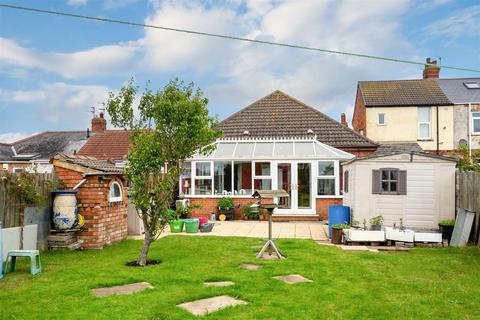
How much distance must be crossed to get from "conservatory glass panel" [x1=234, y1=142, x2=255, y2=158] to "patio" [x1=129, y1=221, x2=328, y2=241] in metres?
3.11

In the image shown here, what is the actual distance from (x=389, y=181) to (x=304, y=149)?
20.6 feet

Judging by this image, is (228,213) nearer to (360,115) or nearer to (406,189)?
(406,189)

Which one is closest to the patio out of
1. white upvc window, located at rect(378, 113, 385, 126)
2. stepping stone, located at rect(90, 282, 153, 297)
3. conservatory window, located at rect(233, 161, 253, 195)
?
conservatory window, located at rect(233, 161, 253, 195)

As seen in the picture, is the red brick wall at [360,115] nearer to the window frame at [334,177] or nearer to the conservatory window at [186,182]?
the window frame at [334,177]

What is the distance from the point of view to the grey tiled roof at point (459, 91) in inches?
977

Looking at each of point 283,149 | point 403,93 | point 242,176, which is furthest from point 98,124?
point 403,93

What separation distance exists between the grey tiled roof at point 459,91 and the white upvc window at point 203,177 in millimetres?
17155

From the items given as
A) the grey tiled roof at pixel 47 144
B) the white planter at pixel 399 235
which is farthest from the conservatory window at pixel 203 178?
the grey tiled roof at pixel 47 144

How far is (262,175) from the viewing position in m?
17.1

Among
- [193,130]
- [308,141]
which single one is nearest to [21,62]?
[193,130]

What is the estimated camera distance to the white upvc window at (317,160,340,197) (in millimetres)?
16578

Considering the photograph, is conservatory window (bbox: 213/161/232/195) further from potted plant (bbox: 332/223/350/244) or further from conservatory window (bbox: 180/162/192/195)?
potted plant (bbox: 332/223/350/244)

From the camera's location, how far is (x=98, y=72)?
1390 cm

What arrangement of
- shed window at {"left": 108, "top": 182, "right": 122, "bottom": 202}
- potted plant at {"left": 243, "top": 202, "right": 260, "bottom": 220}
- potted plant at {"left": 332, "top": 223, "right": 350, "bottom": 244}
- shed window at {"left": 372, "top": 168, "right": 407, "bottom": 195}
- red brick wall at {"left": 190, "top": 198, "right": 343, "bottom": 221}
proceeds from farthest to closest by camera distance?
red brick wall at {"left": 190, "top": 198, "right": 343, "bottom": 221} → potted plant at {"left": 243, "top": 202, "right": 260, "bottom": 220} → shed window at {"left": 372, "top": 168, "right": 407, "bottom": 195} → potted plant at {"left": 332, "top": 223, "right": 350, "bottom": 244} → shed window at {"left": 108, "top": 182, "right": 122, "bottom": 202}
